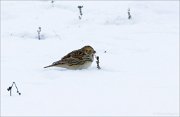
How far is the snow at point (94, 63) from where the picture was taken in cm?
496

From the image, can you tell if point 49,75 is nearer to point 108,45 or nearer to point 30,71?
point 30,71

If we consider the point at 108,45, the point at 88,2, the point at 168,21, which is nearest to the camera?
the point at 108,45

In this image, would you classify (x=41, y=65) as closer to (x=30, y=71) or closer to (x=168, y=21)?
(x=30, y=71)

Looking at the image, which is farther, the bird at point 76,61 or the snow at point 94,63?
the bird at point 76,61

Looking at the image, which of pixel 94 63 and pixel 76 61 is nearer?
pixel 76 61

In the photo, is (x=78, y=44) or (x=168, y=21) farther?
(x=168, y=21)

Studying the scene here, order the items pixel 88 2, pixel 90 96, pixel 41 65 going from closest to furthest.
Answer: pixel 90 96 → pixel 41 65 → pixel 88 2

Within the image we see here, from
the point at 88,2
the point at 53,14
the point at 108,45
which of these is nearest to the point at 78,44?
the point at 108,45

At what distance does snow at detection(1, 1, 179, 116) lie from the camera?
195 inches

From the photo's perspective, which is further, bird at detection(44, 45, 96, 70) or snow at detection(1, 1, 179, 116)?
bird at detection(44, 45, 96, 70)

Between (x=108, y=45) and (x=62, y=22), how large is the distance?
5.53 ft

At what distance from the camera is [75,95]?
209 inches

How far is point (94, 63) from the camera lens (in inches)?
283

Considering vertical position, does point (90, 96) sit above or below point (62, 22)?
below
